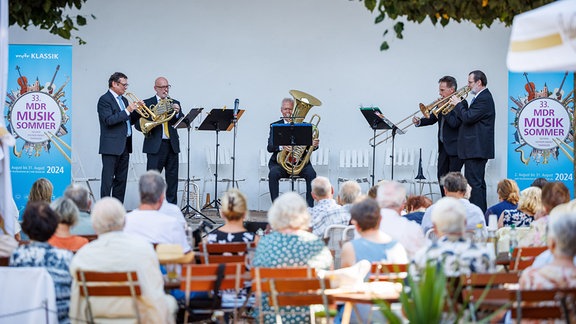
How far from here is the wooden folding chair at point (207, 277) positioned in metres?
5.93

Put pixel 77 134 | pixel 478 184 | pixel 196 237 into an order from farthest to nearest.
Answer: pixel 77 134 → pixel 478 184 → pixel 196 237

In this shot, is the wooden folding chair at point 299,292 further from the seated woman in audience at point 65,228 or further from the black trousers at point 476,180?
the black trousers at point 476,180

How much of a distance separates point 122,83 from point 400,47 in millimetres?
4130

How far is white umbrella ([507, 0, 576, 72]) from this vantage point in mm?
5562

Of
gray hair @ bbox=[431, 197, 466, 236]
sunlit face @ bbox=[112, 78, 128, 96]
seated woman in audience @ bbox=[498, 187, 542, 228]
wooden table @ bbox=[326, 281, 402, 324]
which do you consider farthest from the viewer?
sunlit face @ bbox=[112, 78, 128, 96]

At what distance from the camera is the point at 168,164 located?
41.1 feet

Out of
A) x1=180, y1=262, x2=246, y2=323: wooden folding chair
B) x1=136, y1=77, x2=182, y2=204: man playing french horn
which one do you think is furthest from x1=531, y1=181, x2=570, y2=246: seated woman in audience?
x1=136, y1=77, x2=182, y2=204: man playing french horn

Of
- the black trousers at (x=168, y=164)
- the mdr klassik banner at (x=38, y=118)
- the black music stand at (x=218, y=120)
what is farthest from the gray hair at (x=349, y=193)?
the mdr klassik banner at (x=38, y=118)

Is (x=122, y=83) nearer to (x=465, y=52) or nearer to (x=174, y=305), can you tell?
(x=465, y=52)

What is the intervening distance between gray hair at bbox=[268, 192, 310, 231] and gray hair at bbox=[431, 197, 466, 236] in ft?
2.79

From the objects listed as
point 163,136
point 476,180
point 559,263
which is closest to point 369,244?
point 559,263

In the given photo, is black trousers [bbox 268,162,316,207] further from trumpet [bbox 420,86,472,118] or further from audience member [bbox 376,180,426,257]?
audience member [bbox 376,180,426,257]

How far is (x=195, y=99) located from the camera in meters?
13.7

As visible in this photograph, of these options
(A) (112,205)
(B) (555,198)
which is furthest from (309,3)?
(A) (112,205)
